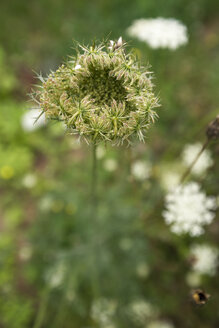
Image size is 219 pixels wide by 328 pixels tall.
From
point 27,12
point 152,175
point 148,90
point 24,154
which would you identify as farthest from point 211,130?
point 27,12

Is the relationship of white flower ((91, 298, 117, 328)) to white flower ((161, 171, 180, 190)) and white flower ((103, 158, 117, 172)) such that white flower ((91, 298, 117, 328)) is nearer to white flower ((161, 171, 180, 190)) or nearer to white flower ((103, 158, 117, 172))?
white flower ((161, 171, 180, 190))

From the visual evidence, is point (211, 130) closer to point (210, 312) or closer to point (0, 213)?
point (210, 312)

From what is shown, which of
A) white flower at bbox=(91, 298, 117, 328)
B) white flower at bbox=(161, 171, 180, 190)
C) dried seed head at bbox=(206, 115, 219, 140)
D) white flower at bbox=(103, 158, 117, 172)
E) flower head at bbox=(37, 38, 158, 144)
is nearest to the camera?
flower head at bbox=(37, 38, 158, 144)

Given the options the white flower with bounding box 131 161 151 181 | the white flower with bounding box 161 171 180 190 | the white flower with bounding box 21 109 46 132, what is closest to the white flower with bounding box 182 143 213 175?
the white flower with bounding box 161 171 180 190

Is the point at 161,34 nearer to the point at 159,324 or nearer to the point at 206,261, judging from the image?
the point at 206,261

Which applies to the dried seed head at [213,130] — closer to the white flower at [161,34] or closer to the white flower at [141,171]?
the white flower at [141,171]

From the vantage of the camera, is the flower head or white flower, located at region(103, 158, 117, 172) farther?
white flower, located at region(103, 158, 117, 172)
